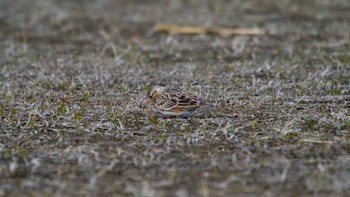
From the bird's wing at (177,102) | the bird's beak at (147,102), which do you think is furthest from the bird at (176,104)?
the bird's beak at (147,102)

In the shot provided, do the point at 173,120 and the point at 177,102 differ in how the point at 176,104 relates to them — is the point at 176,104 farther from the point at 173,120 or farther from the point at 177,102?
the point at 173,120

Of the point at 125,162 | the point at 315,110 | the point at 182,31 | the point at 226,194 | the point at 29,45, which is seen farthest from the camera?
the point at 182,31

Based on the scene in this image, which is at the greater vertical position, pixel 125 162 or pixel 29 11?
pixel 29 11

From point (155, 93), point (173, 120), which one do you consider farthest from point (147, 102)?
point (173, 120)

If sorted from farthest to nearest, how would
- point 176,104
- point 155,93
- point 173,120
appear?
1. point 155,93
2. point 173,120
3. point 176,104

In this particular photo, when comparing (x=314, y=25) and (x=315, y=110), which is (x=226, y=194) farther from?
(x=314, y=25)

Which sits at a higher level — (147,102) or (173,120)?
(147,102)

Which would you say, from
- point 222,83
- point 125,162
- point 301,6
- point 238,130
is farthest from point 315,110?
point 301,6

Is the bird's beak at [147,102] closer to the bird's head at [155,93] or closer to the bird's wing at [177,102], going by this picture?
the bird's head at [155,93]
